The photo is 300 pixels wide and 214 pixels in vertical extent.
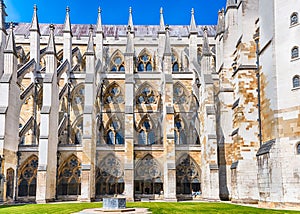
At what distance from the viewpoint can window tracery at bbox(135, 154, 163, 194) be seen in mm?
31625

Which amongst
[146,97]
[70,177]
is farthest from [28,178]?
[146,97]

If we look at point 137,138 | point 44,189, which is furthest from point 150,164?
point 44,189

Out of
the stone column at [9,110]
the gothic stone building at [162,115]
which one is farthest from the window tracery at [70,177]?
the stone column at [9,110]

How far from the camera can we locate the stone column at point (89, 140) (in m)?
29.1

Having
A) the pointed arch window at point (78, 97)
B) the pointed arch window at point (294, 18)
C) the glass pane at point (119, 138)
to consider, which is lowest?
the glass pane at point (119, 138)

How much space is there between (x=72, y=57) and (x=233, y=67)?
57.1 feet

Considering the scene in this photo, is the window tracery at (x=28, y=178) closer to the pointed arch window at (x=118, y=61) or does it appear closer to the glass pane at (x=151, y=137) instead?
the glass pane at (x=151, y=137)

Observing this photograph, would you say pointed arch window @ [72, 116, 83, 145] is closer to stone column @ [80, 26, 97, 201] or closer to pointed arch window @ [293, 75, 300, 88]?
stone column @ [80, 26, 97, 201]

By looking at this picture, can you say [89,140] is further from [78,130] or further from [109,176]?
[78,130]

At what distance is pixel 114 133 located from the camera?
36500 mm

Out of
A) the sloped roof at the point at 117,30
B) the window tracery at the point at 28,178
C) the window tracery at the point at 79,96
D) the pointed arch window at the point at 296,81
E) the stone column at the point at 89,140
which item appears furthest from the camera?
the sloped roof at the point at 117,30

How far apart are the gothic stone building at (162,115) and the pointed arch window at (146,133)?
93 millimetres

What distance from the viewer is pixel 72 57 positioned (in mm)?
39500

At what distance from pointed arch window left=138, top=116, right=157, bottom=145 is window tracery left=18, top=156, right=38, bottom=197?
10.1 m
